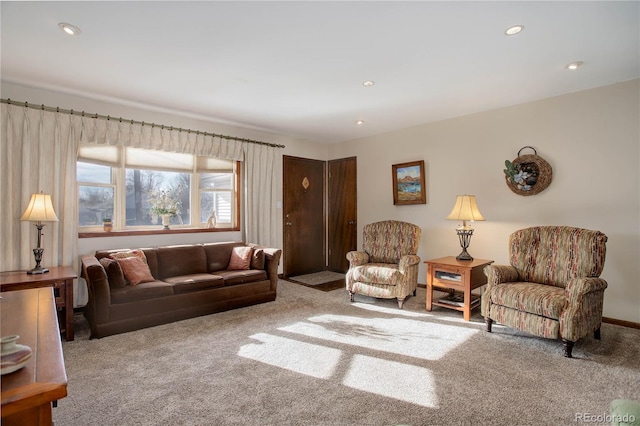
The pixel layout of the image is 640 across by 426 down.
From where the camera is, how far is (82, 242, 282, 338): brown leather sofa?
3166 millimetres

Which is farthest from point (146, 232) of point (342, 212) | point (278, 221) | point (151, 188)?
point (342, 212)

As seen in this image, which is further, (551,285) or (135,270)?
(135,270)

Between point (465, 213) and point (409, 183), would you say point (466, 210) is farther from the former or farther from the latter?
point (409, 183)

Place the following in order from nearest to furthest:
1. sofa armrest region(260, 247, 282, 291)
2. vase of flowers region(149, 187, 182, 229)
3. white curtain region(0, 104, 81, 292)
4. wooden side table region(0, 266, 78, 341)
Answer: wooden side table region(0, 266, 78, 341)
white curtain region(0, 104, 81, 292)
sofa armrest region(260, 247, 282, 291)
vase of flowers region(149, 187, 182, 229)

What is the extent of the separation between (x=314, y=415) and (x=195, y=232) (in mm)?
3424

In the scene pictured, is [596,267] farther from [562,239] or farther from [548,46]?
[548,46]

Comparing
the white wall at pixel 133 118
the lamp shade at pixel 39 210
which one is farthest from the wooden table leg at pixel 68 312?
the white wall at pixel 133 118

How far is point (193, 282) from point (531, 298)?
130 inches

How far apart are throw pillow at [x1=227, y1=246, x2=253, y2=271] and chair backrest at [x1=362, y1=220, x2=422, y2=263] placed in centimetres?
167

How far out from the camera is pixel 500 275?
3322mm

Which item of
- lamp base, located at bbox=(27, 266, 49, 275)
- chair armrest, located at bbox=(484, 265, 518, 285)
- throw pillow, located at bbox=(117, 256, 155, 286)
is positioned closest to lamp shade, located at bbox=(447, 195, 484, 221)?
chair armrest, located at bbox=(484, 265, 518, 285)

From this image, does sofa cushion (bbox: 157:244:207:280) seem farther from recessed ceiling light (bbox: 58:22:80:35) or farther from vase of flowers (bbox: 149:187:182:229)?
recessed ceiling light (bbox: 58:22:80:35)

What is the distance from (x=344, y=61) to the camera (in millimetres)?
3041

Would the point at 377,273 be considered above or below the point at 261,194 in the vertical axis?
below
